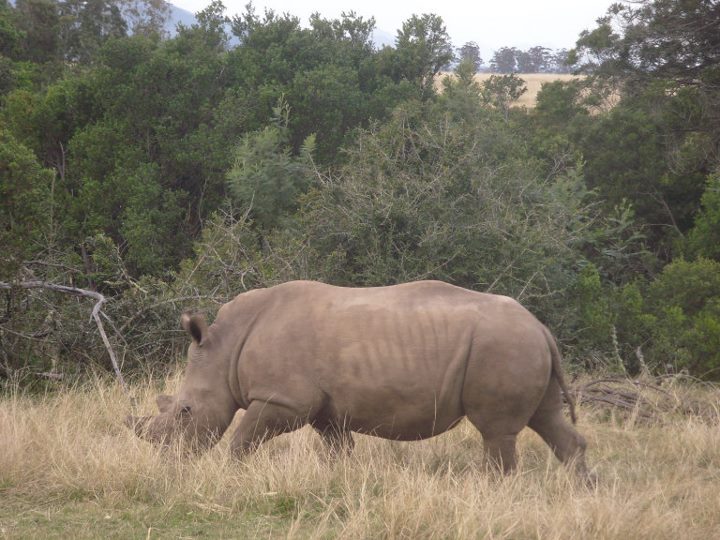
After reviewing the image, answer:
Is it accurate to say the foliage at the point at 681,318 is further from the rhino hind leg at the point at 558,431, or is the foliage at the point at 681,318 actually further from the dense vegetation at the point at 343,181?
the rhino hind leg at the point at 558,431

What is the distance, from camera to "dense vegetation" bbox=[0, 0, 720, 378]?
990 cm

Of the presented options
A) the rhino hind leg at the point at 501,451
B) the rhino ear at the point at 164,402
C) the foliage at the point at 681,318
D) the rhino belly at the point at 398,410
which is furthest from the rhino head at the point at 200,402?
the foliage at the point at 681,318

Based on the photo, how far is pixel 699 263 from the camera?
15.3 m


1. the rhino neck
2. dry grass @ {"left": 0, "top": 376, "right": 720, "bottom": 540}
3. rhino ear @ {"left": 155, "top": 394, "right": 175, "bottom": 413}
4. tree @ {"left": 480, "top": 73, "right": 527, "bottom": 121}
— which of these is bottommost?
dry grass @ {"left": 0, "top": 376, "right": 720, "bottom": 540}

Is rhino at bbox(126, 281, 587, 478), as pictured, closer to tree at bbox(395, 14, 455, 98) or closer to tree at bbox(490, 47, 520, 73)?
tree at bbox(395, 14, 455, 98)

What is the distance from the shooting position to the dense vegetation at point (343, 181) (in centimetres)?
990

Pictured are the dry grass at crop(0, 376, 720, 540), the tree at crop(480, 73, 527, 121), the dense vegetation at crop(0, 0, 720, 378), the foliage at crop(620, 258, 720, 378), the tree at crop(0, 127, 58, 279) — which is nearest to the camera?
the dry grass at crop(0, 376, 720, 540)

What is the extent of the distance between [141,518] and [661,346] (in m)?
9.42

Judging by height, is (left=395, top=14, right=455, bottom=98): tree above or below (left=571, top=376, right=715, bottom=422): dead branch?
above

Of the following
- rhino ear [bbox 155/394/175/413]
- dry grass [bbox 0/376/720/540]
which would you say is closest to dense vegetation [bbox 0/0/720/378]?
rhino ear [bbox 155/394/175/413]

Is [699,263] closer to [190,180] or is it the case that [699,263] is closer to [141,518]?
[190,180]

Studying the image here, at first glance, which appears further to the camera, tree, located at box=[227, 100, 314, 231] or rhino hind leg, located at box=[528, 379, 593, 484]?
tree, located at box=[227, 100, 314, 231]

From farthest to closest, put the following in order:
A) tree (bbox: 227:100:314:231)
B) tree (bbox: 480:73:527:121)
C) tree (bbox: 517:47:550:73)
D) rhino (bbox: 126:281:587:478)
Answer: tree (bbox: 517:47:550:73), tree (bbox: 480:73:527:121), tree (bbox: 227:100:314:231), rhino (bbox: 126:281:587:478)

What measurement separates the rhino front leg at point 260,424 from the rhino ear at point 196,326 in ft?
2.01
